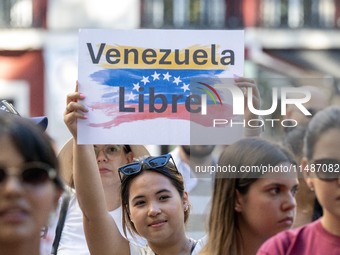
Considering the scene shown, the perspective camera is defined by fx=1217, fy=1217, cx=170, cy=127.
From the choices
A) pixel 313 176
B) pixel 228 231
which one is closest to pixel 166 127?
pixel 228 231

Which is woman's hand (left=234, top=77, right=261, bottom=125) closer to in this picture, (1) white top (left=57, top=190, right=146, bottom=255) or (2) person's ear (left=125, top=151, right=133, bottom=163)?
(1) white top (left=57, top=190, right=146, bottom=255)

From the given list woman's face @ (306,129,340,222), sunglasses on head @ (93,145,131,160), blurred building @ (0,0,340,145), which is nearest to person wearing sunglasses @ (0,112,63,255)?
woman's face @ (306,129,340,222)

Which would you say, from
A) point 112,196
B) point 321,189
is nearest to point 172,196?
point 112,196

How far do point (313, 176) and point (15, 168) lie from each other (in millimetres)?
936

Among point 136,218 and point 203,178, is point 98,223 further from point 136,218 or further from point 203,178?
point 203,178

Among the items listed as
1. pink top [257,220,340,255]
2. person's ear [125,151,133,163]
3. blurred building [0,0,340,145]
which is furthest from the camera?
blurred building [0,0,340,145]

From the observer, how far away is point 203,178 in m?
3.87

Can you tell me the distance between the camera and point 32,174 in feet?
8.85

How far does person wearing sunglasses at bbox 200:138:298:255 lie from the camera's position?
354 cm

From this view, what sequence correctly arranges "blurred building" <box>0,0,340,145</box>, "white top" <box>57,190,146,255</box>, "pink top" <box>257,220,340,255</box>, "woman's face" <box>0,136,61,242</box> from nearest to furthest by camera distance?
"woman's face" <box>0,136,61,242</box> → "pink top" <box>257,220,340,255</box> → "white top" <box>57,190,146,255</box> → "blurred building" <box>0,0,340,145</box>

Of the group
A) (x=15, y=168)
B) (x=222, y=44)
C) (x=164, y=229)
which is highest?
(x=222, y=44)

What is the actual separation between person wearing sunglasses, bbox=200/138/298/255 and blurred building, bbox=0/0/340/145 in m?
14.0

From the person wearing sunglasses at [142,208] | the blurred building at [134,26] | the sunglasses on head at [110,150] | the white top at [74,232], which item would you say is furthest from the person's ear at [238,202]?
the blurred building at [134,26]

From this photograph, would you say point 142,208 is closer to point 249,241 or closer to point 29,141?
point 249,241
